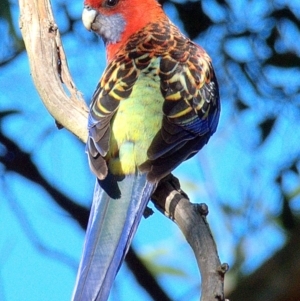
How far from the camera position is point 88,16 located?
454cm

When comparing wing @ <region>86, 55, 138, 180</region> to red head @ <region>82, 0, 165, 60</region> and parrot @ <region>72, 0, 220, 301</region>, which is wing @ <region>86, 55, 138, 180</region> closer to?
parrot @ <region>72, 0, 220, 301</region>

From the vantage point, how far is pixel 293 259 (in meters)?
4.29

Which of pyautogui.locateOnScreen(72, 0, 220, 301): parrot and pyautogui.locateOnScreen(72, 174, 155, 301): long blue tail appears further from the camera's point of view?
pyautogui.locateOnScreen(72, 0, 220, 301): parrot

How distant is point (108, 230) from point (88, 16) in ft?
5.08

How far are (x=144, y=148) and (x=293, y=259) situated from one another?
3.58 feet

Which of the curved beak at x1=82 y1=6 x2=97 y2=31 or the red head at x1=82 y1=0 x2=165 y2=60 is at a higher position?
the curved beak at x1=82 y1=6 x2=97 y2=31

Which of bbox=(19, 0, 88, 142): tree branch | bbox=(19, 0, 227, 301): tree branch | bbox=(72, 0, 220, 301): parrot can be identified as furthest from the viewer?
bbox=(19, 0, 88, 142): tree branch

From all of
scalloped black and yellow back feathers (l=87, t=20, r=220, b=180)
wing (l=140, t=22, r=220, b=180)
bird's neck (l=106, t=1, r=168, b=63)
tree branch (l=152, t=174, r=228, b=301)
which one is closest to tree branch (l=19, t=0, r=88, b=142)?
scalloped black and yellow back feathers (l=87, t=20, r=220, b=180)

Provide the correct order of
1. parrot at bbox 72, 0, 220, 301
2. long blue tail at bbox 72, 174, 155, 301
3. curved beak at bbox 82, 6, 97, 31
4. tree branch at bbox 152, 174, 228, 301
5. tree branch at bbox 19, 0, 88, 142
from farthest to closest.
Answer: curved beak at bbox 82, 6, 97, 31
tree branch at bbox 19, 0, 88, 142
parrot at bbox 72, 0, 220, 301
long blue tail at bbox 72, 174, 155, 301
tree branch at bbox 152, 174, 228, 301

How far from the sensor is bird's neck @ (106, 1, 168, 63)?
14.9 ft

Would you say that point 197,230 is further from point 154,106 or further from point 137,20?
point 137,20

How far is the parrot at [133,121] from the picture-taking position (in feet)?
10.7

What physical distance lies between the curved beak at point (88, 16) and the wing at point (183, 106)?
39cm

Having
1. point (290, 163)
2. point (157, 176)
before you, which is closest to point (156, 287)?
point (290, 163)
